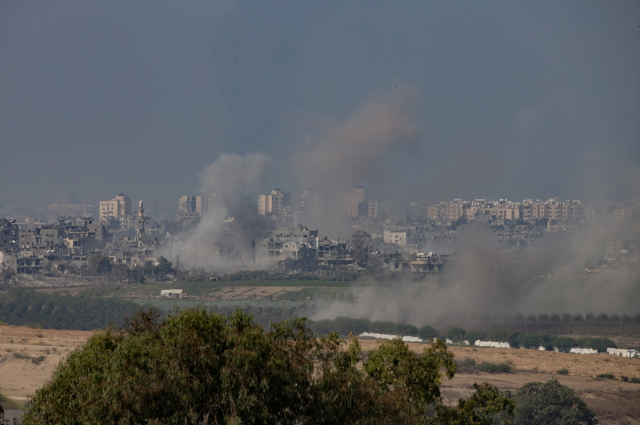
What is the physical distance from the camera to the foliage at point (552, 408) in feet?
101

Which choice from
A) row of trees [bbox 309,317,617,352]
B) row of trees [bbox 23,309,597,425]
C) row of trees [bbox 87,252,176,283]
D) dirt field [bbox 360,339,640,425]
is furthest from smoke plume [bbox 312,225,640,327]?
row of trees [bbox 23,309,597,425]

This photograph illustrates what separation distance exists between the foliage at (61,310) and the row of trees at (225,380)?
7263 centimetres

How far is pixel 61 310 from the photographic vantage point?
292 ft

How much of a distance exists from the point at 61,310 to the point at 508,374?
197ft

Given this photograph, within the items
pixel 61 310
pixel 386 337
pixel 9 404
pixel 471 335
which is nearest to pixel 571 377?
pixel 471 335

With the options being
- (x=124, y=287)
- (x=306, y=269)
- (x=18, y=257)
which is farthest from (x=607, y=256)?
(x=18, y=257)

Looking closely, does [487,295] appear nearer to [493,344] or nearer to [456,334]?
[456,334]

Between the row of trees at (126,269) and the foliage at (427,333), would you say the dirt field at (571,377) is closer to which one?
the foliage at (427,333)

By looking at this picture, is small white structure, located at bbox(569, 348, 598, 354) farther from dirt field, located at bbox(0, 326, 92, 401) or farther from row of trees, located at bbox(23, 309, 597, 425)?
row of trees, located at bbox(23, 309, 597, 425)

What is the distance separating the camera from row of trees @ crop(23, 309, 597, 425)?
12266mm

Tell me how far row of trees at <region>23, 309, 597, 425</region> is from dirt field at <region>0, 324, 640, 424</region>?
63.0 feet

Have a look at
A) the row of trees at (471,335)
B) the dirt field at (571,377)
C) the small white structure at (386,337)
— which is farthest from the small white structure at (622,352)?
the small white structure at (386,337)

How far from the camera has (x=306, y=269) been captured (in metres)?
140

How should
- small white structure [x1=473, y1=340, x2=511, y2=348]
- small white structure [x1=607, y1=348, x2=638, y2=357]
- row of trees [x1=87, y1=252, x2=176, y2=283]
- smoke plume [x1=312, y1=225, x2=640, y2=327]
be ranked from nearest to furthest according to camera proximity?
small white structure [x1=607, y1=348, x2=638, y2=357], small white structure [x1=473, y1=340, x2=511, y2=348], smoke plume [x1=312, y1=225, x2=640, y2=327], row of trees [x1=87, y1=252, x2=176, y2=283]
